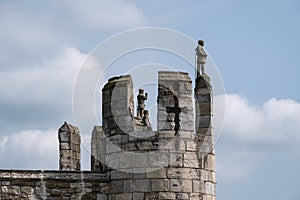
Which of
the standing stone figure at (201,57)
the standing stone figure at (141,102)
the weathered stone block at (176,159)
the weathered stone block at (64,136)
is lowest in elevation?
the weathered stone block at (176,159)

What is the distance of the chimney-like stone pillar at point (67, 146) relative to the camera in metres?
17.8

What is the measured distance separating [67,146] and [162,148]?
12.4ft

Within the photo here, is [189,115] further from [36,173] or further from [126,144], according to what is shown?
[36,173]

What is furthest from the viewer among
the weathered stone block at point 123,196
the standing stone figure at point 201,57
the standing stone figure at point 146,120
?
the standing stone figure at point 146,120

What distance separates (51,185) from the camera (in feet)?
49.4

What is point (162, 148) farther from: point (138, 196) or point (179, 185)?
point (138, 196)

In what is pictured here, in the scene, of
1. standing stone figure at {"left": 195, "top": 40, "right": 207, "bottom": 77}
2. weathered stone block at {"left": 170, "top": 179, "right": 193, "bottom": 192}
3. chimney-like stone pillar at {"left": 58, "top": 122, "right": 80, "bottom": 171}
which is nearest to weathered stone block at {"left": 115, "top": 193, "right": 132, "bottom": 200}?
weathered stone block at {"left": 170, "top": 179, "right": 193, "bottom": 192}

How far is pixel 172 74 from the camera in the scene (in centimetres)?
1495

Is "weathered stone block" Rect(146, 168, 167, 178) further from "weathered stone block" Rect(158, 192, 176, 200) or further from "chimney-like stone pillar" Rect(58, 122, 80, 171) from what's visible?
"chimney-like stone pillar" Rect(58, 122, 80, 171)

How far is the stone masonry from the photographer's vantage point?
48.5 ft

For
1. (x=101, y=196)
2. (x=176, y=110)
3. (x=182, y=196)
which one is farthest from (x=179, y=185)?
(x=101, y=196)

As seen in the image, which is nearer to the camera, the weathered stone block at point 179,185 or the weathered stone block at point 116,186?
the weathered stone block at point 179,185

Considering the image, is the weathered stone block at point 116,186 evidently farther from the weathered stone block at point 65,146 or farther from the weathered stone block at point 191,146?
the weathered stone block at point 65,146

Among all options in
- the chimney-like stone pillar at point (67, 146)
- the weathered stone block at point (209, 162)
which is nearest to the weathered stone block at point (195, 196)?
the weathered stone block at point (209, 162)
